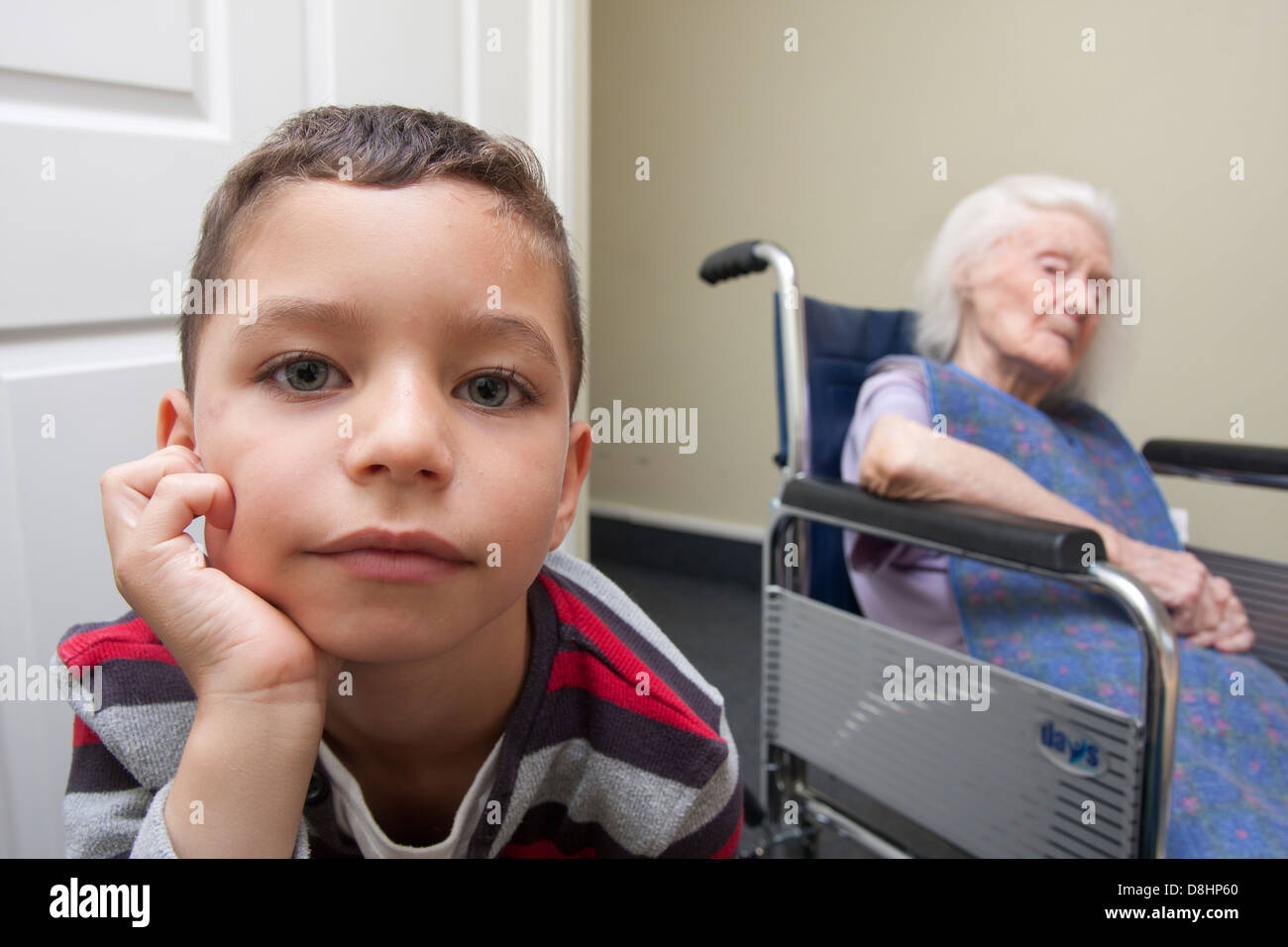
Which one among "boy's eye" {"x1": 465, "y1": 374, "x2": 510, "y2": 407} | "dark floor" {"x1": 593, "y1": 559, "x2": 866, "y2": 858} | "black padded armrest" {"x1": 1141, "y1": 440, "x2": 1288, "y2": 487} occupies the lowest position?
"dark floor" {"x1": 593, "y1": 559, "x2": 866, "y2": 858}

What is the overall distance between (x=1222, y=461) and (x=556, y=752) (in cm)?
113

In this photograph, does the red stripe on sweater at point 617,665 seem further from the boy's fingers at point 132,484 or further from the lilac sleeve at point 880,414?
the lilac sleeve at point 880,414

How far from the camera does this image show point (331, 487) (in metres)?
0.38

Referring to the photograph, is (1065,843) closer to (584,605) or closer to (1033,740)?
(1033,740)

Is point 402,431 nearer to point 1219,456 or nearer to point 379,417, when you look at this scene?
point 379,417

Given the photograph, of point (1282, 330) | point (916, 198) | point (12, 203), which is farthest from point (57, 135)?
point (1282, 330)

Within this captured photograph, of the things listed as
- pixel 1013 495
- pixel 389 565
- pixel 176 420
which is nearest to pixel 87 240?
pixel 176 420

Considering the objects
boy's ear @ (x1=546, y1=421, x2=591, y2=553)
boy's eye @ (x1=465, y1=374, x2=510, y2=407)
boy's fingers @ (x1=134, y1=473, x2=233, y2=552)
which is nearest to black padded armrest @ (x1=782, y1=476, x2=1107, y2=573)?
boy's ear @ (x1=546, y1=421, x2=591, y2=553)

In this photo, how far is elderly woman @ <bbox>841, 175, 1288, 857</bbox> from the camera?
2.95ft

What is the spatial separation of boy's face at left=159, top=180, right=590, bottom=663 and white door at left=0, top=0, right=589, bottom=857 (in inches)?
17.5

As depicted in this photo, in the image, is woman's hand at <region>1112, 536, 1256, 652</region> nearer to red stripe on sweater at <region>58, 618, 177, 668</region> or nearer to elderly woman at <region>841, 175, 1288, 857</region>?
elderly woman at <region>841, 175, 1288, 857</region>

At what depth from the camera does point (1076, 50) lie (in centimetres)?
176

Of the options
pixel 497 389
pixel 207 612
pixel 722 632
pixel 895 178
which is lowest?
pixel 722 632
